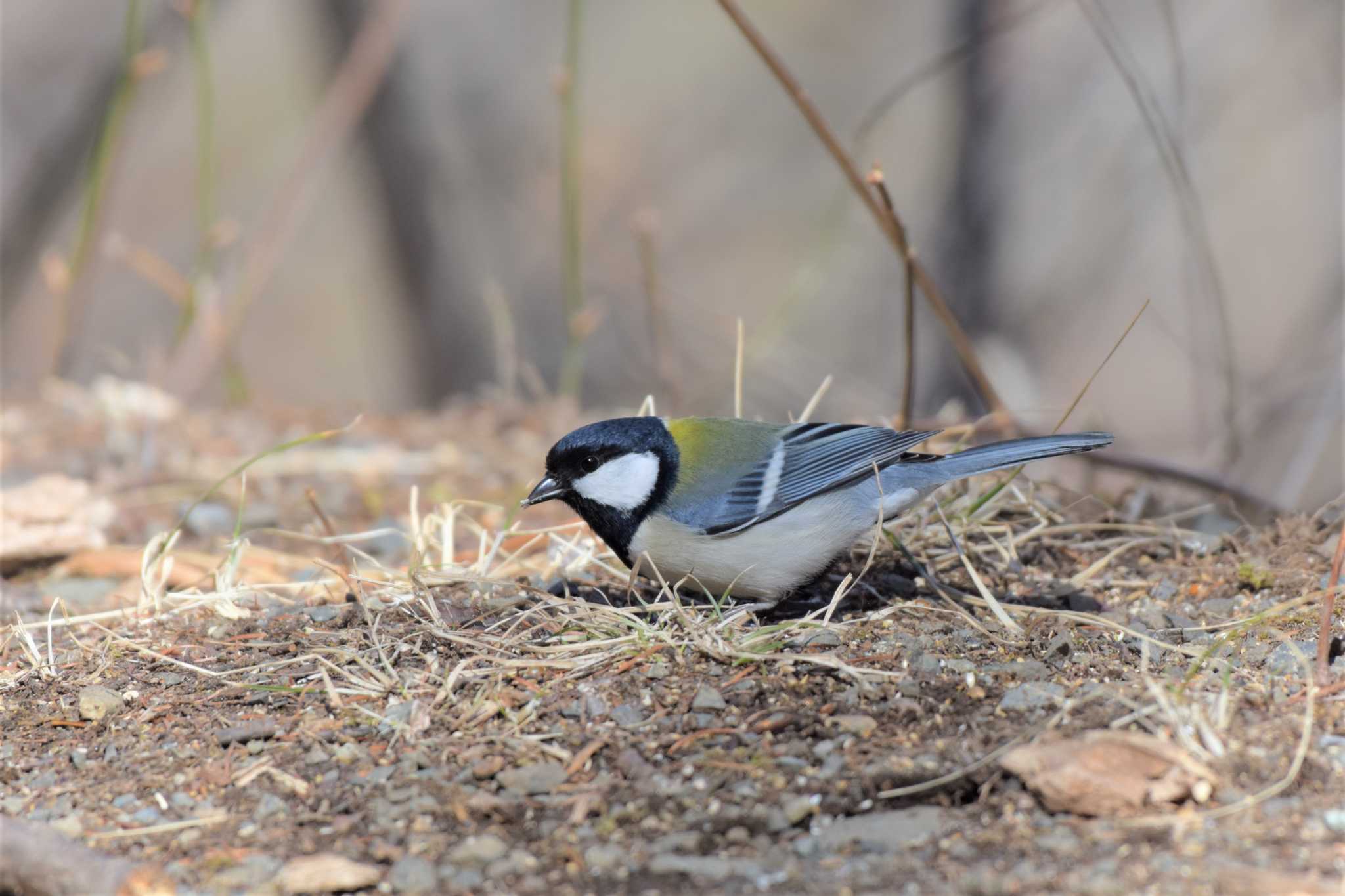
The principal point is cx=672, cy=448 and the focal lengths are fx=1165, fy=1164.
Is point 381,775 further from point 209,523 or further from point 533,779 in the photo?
point 209,523

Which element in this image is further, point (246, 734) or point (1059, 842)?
point (246, 734)

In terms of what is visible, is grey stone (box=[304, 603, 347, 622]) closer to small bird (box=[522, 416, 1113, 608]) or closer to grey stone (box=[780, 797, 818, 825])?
small bird (box=[522, 416, 1113, 608])

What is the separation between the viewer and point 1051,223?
747 centimetres

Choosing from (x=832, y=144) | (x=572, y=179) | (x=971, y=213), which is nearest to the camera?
(x=832, y=144)

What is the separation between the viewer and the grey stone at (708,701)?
232 centimetres

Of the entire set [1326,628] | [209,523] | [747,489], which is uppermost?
[747,489]

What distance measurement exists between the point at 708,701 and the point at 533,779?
395 mm

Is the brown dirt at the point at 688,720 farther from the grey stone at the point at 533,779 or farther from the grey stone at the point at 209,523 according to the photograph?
the grey stone at the point at 209,523

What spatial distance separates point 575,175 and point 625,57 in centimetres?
559

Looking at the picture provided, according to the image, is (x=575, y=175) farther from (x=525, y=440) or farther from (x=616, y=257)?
(x=616, y=257)

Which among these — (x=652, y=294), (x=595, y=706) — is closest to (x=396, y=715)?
(x=595, y=706)

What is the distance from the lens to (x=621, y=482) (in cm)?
299

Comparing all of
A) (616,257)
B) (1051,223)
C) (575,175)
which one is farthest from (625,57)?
(575,175)

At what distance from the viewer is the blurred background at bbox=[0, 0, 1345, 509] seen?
643cm
